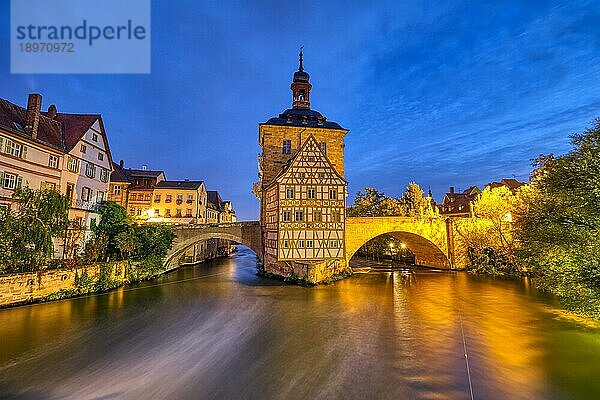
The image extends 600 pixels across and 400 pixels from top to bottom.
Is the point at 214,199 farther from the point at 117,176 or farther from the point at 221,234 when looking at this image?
the point at 221,234

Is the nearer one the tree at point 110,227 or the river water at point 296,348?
the river water at point 296,348

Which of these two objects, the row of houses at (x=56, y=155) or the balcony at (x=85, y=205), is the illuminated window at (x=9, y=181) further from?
the balcony at (x=85, y=205)

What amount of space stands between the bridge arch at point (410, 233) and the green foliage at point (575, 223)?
52.7 ft

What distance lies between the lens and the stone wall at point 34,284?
1509 centimetres

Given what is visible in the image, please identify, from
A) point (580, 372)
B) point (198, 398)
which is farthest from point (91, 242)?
point (580, 372)

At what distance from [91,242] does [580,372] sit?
2655cm

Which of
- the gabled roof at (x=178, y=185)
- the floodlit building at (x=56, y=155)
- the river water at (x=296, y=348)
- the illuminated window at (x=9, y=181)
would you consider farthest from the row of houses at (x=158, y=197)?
the river water at (x=296, y=348)

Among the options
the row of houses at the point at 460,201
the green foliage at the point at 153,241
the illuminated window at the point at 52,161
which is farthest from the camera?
the row of houses at the point at 460,201

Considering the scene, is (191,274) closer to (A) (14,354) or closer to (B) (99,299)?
(B) (99,299)

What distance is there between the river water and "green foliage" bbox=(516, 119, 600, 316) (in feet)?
7.92

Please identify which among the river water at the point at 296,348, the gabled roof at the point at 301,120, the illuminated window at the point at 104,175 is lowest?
the river water at the point at 296,348

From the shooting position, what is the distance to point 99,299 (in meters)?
18.2

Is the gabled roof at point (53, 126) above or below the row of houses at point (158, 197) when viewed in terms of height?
above

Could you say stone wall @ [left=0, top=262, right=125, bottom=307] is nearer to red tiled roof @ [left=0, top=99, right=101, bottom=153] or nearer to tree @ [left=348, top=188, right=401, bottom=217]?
red tiled roof @ [left=0, top=99, right=101, bottom=153]
